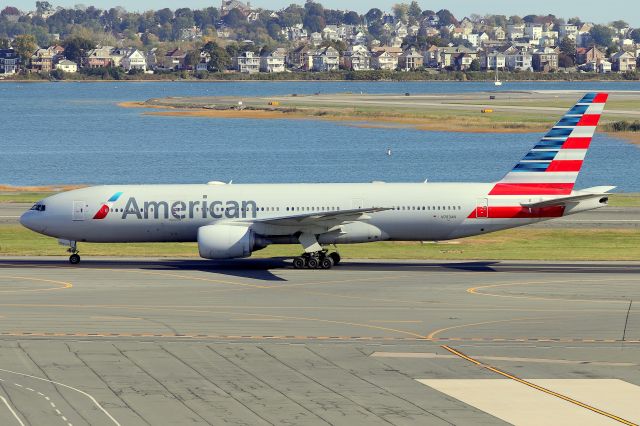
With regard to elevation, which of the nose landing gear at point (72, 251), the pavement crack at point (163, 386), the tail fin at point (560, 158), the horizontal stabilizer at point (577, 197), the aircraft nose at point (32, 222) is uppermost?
the tail fin at point (560, 158)

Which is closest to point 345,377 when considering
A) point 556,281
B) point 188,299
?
point 188,299

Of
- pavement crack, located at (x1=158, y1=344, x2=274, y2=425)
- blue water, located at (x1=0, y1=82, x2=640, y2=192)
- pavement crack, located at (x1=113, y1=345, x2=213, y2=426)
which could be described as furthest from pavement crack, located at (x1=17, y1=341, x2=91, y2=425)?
blue water, located at (x1=0, y1=82, x2=640, y2=192)

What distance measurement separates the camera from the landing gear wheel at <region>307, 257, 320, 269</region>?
2463 inches

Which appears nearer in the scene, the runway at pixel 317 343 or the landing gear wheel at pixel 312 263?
the runway at pixel 317 343

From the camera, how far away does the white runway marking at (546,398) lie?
3375 cm

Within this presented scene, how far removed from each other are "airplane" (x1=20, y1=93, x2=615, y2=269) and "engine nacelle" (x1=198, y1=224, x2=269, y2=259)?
30 centimetres

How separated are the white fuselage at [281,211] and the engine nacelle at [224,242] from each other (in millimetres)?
1248

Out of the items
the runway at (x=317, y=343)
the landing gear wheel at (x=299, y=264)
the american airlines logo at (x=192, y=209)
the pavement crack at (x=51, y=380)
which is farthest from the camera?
the american airlines logo at (x=192, y=209)

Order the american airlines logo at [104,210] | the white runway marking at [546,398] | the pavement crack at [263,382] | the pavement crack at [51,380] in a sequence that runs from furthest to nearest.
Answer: the american airlines logo at [104,210], the pavement crack at [263,382], the white runway marking at [546,398], the pavement crack at [51,380]

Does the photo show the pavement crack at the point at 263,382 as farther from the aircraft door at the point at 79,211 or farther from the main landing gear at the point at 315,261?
the aircraft door at the point at 79,211

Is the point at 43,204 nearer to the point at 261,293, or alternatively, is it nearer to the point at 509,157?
the point at 261,293

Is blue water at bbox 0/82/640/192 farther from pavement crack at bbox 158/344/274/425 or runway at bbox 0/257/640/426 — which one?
pavement crack at bbox 158/344/274/425

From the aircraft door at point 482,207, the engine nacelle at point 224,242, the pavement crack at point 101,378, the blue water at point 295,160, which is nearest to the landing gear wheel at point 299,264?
the engine nacelle at point 224,242

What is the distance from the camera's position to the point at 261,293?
54.7 metres
